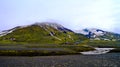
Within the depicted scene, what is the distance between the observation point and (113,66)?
170ft

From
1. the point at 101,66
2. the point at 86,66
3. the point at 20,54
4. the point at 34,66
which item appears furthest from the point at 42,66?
the point at 20,54

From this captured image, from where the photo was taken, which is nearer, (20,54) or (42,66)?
(42,66)

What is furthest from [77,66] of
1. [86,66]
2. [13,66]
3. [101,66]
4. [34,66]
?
[13,66]

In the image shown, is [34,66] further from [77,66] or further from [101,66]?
[101,66]

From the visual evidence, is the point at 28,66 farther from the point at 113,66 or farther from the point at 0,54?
the point at 0,54

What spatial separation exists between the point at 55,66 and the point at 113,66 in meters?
13.5

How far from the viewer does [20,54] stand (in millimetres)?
85688

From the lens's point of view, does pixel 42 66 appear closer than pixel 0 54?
Yes

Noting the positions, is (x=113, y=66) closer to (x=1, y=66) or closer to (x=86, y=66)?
(x=86, y=66)

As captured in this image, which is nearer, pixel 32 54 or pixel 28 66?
pixel 28 66

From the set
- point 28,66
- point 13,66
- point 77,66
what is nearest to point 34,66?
point 28,66

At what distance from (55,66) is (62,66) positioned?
5.44 ft

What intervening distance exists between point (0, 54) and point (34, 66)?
3553cm

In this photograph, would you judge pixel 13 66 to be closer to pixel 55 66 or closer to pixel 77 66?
pixel 55 66
